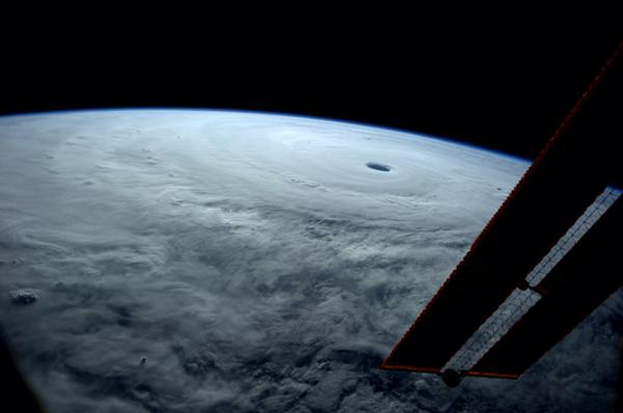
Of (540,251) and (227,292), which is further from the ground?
(540,251)

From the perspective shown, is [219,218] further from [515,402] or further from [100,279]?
[515,402]

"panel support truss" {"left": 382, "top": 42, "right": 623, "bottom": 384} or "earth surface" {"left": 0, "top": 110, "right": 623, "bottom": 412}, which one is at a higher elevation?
"panel support truss" {"left": 382, "top": 42, "right": 623, "bottom": 384}

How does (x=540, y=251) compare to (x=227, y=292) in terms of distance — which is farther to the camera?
(x=227, y=292)

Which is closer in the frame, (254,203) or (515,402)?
(515,402)

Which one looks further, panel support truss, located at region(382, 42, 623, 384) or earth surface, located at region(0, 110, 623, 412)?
earth surface, located at region(0, 110, 623, 412)

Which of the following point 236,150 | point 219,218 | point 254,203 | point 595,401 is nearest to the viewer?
point 595,401

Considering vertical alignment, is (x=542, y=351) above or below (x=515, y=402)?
above

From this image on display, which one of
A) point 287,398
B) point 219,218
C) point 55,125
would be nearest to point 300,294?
point 287,398

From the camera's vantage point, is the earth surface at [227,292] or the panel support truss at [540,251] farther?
the earth surface at [227,292]
